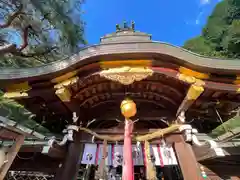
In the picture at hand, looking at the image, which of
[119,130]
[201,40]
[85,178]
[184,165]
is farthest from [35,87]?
[201,40]

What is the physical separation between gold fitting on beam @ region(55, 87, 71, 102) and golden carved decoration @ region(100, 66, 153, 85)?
0.89 metres

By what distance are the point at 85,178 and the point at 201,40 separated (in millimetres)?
22761

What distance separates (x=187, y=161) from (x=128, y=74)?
214 cm

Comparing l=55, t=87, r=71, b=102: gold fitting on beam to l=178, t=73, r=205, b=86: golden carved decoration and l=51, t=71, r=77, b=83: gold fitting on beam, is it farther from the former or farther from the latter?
l=178, t=73, r=205, b=86: golden carved decoration

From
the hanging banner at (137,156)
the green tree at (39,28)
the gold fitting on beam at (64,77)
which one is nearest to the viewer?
the gold fitting on beam at (64,77)

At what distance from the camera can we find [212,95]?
151 inches

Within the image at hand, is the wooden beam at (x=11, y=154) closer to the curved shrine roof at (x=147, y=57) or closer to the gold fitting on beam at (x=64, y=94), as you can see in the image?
the gold fitting on beam at (x=64, y=94)

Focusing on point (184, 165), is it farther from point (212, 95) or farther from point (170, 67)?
point (170, 67)

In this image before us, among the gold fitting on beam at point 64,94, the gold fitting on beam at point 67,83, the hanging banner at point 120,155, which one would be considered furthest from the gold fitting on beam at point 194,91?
the gold fitting on beam at point 64,94

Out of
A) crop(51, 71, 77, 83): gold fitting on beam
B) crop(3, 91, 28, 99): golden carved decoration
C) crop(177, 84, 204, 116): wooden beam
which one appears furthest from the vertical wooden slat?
crop(3, 91, 28, 99): golden carved decoration

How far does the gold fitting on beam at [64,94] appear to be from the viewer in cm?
347

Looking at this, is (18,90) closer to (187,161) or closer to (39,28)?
(187,161)

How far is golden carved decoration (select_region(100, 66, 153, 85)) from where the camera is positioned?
332 cm

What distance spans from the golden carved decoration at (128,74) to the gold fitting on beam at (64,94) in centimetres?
89
